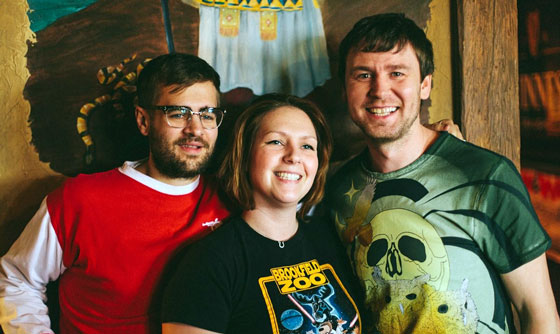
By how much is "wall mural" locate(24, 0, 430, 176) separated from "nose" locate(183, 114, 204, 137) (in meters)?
0.47

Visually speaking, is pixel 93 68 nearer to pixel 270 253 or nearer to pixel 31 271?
pixel 31 271

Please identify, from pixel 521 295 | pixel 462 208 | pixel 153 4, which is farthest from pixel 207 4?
pixel 521 295

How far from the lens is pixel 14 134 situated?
1.92 meters

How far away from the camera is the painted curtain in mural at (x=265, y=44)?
213 cm

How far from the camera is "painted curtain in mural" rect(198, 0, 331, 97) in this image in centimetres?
213

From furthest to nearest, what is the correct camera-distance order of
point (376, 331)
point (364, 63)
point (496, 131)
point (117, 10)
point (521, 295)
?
point (496, 131) < point (117, 10) < point (364, 63) < point (376, 331) < point (521, 295)

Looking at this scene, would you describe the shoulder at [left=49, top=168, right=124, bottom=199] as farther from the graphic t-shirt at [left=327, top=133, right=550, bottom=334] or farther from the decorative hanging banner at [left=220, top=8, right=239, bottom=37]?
the graphic t-shirt at [left=327, top=133, right=550, bottom=334]

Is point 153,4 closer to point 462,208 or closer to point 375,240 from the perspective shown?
point 375,240

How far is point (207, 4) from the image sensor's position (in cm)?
210

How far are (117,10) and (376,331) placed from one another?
203cm

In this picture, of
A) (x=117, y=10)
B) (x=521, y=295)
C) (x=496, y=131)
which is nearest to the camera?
(x=521, y=295)

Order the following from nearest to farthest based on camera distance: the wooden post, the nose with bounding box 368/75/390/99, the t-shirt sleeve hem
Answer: the t-shirt sleeve hem → the nose with bounding box 368/75/390/99 → the wooden post

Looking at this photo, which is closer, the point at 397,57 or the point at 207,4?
the point at 397,57

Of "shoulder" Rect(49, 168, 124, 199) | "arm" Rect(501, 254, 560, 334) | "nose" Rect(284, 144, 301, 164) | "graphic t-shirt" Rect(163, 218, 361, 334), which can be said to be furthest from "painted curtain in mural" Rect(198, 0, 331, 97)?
"arm" Rect(501, 254, 560, 334)
